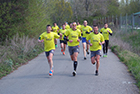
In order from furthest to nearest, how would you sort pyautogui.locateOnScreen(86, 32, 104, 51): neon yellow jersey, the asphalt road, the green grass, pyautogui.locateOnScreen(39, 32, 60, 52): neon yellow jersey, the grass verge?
1. the green grass
2. the grass verge
3. pyautogui.locateOnScreen(39, 32, 60, 52): neon yellow jersey
4. pyautogui.locateOnScreen(86, 32, 104, 51): neon yellow jersey
5. the asphalt road

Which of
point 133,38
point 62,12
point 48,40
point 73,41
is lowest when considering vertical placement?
point 133,38

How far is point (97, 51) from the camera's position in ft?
26.0

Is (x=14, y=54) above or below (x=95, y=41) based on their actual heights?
below

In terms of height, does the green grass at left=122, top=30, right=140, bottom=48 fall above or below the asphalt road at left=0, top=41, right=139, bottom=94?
above

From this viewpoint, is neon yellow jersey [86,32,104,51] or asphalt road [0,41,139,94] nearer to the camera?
asphalt road [0,41,139,94]

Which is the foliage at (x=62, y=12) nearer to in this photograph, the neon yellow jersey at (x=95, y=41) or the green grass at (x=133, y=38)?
the green grass at (x=133, y=38)

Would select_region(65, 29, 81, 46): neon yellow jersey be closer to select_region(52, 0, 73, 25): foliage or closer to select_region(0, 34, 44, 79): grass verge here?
select_region(0, 34, 44, 79): grass verge

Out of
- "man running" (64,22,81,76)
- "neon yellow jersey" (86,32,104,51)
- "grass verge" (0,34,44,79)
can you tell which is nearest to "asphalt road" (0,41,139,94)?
"grass verge" (0,34,44,79)

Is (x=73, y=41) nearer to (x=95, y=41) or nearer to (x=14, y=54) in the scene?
(x=95, y=41)

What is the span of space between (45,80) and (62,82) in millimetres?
722

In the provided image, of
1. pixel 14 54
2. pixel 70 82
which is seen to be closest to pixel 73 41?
pixel 70 82

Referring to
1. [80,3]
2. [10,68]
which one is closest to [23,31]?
[10,68]

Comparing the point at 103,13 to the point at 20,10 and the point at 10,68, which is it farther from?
the point at 10,68

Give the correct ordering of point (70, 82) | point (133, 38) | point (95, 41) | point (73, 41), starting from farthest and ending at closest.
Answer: point (133, 38)
point (73, 41)
point (95, 41)
point (70, 82)
